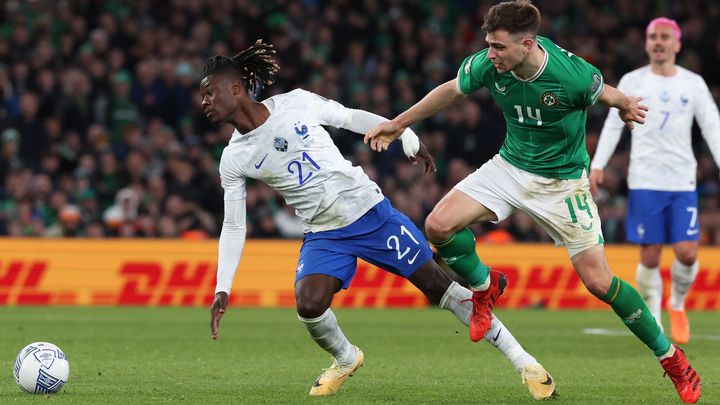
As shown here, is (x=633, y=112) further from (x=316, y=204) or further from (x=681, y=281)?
(x=681, y=281)

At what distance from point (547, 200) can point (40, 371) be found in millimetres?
3076

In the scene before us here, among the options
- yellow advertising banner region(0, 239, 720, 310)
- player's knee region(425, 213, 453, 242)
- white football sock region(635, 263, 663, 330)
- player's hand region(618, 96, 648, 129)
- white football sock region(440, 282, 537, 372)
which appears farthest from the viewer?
yellow advertising banner region(0, 239, 720, 310)

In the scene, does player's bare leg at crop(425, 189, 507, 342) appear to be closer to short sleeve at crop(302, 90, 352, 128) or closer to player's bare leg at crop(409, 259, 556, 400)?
player's bare leg at crop(409, 259, 556, 400)

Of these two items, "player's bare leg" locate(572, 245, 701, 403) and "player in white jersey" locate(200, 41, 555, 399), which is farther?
"player in white jersey" locate(200, 41, 555, 399)

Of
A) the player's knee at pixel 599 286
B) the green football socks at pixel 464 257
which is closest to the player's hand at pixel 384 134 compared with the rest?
the green football socks at pixel 464 257

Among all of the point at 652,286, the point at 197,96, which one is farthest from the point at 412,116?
the point at 197,96

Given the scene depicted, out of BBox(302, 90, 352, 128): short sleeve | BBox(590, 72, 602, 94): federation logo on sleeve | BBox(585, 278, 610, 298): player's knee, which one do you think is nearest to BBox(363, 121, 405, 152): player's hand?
BBox(302, 90, 352, 128): short sleeve

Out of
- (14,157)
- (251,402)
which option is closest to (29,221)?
(14,157)

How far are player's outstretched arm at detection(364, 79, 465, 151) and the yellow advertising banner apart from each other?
8.74 m

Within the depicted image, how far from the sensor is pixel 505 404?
22.8ft

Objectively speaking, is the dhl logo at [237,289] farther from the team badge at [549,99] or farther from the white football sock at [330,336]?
the team badge at [549,99]

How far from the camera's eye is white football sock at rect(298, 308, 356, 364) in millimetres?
7387

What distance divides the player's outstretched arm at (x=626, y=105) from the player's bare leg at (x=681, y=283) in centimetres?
430

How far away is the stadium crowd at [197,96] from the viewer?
17.2 meters
